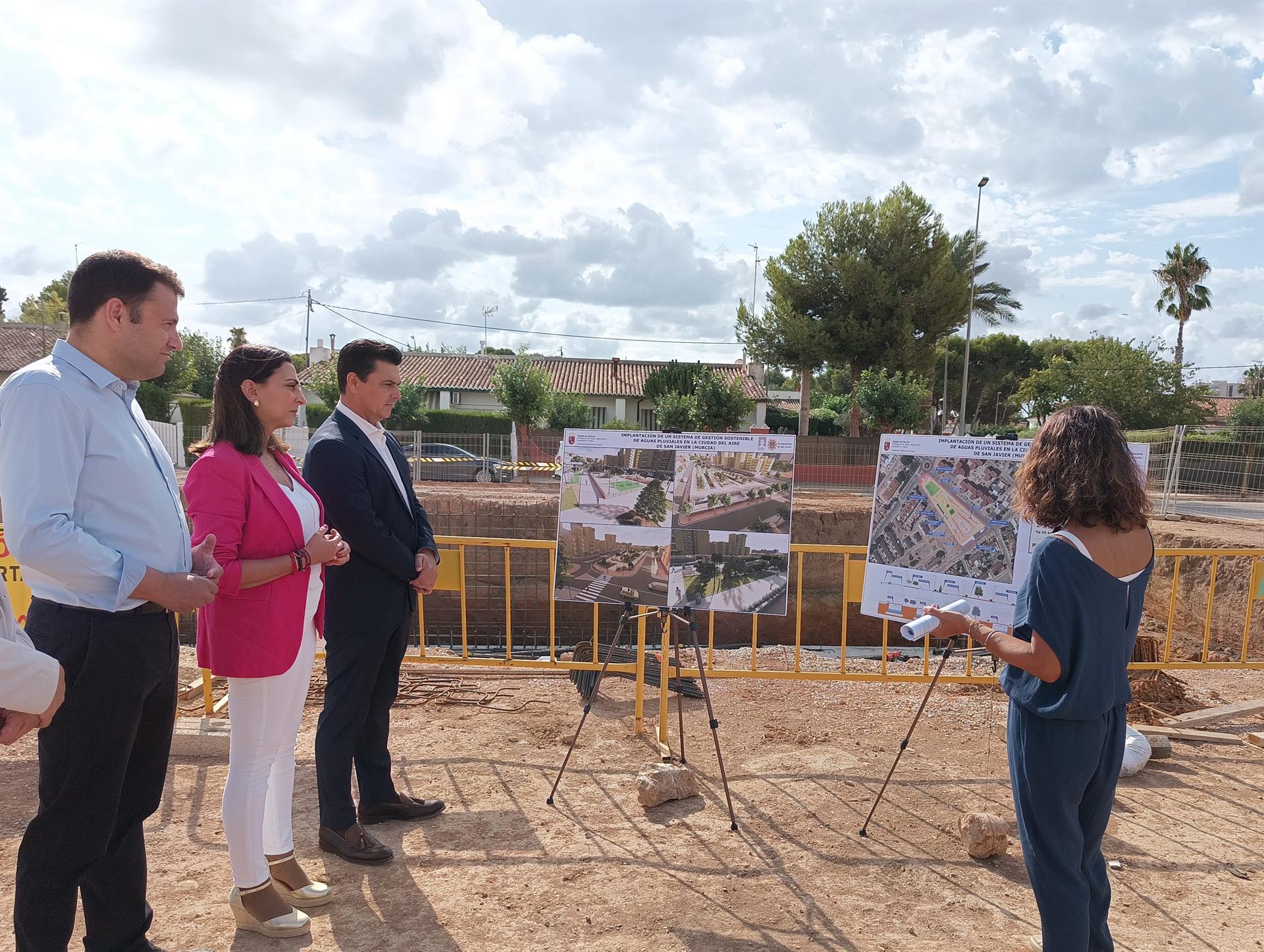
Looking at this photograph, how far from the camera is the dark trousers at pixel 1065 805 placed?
2.29m

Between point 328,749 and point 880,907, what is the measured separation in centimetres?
233

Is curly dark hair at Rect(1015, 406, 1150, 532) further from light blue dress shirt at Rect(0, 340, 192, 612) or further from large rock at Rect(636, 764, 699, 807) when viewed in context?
light blue dress shirt at Rect(0, 340, 192, 612)

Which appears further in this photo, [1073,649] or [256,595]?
[256,595]

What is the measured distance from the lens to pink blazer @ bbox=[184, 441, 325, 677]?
272 centimetres

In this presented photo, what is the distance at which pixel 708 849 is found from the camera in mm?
3641

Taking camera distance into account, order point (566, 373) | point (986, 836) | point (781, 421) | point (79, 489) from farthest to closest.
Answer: point (566, 373) → point (781, 421) → point (986, 836) → point (79, 489)

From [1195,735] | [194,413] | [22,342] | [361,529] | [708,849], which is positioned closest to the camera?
[361,529]

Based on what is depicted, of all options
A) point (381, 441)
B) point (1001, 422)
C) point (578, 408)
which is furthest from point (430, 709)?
point (1001, 422)

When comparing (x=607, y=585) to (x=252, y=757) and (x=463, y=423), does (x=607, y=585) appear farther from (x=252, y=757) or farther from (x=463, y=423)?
(x=463, y=423)

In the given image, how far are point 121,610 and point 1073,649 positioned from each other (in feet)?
8.69

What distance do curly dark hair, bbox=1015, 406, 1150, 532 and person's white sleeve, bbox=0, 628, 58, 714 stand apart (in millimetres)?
2558

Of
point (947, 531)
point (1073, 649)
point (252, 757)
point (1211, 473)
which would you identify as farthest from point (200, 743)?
point (1211, 473)

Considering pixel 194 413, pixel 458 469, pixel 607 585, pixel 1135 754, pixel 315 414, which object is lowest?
pixel 1135 754

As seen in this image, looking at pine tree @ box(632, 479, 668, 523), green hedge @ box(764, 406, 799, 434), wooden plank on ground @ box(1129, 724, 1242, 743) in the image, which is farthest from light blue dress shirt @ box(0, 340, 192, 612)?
green hedge @ box(764, 406, 799, 434)
